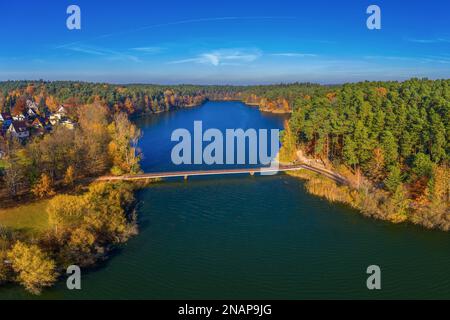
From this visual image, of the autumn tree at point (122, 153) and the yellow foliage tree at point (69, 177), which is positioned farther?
the autumn tree at point (122, 153)

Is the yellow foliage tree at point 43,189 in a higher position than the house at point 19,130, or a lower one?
lower

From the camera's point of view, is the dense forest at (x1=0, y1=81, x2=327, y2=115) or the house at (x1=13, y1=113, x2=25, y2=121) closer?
the house at (x1=13, y1=113, x2=25, y2=121)

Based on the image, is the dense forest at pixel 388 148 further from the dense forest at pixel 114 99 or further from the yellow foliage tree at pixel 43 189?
the dense forest at pixel 114 99

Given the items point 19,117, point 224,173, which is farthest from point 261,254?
point 19,117

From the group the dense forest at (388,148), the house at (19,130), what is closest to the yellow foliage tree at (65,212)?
the dense forest at (388,148)

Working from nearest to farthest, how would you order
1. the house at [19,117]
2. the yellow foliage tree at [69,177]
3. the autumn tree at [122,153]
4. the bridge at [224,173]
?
the yellow foliage tree at [69,177] → the bridge at [224,173] → the autumn tree at [122,153] → the house at [19,117]

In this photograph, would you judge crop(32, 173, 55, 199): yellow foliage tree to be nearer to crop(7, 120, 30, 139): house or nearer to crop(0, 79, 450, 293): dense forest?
crop(0, 79, 450, 293): dense forest

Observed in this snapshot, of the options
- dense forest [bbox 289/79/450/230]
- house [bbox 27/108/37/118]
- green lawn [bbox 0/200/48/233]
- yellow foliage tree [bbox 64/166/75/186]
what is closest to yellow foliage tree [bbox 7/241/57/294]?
green lawn [bbox 0/200/48/233]
